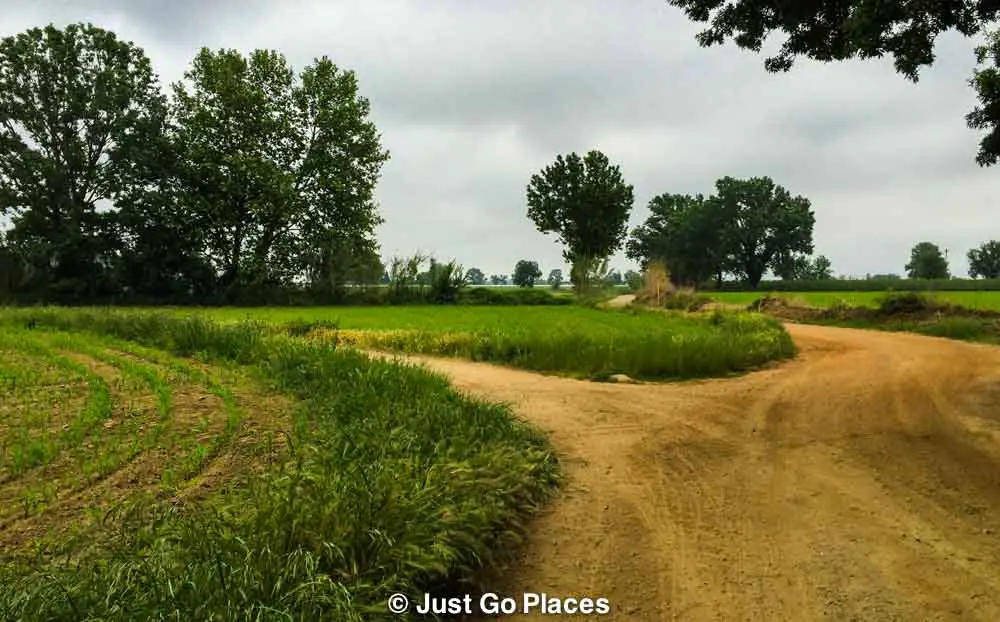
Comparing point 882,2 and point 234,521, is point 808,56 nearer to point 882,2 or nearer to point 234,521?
point 882,2

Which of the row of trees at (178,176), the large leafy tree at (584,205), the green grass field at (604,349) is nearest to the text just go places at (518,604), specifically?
the green grass field at (604,349)

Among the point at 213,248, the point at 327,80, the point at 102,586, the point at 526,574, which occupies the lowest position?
the point at 526,574

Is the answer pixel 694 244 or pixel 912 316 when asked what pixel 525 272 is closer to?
pixel 694 244

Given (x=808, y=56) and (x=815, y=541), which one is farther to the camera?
(x=808, y=56)

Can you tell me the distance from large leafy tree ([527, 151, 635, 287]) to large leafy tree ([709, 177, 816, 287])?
22.0m

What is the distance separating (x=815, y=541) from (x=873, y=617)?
0.85 m

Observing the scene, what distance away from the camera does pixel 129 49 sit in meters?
31.3

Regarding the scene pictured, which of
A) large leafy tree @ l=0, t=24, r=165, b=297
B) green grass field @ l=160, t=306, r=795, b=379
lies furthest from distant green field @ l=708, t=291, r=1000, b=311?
large leafy tree @ l=0, t=24, r=165, b=297

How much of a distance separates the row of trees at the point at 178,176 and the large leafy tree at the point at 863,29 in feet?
91.1

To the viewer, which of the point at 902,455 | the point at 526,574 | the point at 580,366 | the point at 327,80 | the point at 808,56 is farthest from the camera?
the point at 327,80

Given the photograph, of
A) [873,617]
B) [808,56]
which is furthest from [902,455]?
[808,56]

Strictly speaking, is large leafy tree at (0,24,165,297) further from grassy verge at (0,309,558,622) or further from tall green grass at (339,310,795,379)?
grassy verge at (0,309,558,622)

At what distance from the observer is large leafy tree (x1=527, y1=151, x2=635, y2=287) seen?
162 feet

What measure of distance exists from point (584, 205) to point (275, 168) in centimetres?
2639
